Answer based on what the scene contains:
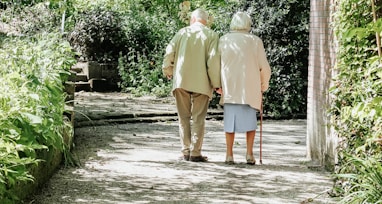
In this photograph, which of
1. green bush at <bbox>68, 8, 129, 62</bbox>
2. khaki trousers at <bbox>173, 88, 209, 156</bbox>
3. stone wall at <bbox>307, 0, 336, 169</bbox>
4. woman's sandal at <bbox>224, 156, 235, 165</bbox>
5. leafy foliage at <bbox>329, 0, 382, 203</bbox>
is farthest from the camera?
green bush at <bbox>68, 8, 129, 62</bbox>

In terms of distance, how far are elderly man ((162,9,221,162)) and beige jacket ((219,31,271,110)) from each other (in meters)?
0.17

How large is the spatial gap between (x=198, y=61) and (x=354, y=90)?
243cm

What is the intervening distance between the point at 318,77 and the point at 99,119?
190 inches

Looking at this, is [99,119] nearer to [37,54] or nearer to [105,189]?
[37,54]

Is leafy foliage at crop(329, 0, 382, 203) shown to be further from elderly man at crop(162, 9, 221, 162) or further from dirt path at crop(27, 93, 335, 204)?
elderly man at crop(162, 9, 221, 162)

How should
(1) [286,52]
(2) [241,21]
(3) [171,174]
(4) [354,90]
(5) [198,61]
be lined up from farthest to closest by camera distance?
(1) [286,52] < (5) [198,61] < (2) [241,21] < (3) [171,174] < (4) [354,90]

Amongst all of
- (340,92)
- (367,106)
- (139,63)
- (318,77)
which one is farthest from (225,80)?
(139,63)

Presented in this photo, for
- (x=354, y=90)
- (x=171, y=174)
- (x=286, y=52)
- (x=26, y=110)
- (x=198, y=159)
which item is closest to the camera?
(x=26, y=110)

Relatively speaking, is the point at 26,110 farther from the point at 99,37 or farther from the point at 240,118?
the point at 99,37

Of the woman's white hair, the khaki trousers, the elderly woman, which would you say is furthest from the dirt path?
the woman's white hair

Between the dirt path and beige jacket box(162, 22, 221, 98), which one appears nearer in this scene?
the dirt path

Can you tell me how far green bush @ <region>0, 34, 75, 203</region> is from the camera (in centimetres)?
491

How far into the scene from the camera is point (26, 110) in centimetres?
563

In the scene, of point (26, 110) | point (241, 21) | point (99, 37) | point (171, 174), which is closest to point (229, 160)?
point (171, 174)
